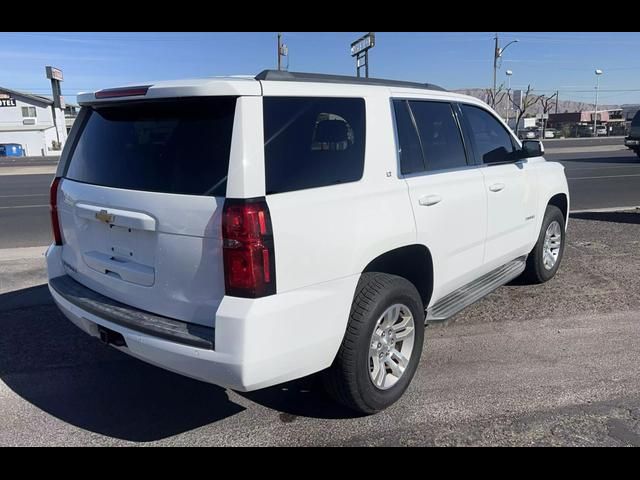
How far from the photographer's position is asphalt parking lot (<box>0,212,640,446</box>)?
2.98 meters

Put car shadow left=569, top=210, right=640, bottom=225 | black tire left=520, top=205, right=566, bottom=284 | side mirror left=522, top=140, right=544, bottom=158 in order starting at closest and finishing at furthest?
side mirror left=522, top=140, right=544, bottom=158, black tire left=520, top=205, right=566, bottom=284, car shadow left=569, top=210, right=640, bottom=225

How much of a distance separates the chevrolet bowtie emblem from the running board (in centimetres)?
219

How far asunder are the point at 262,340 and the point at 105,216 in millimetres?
1221

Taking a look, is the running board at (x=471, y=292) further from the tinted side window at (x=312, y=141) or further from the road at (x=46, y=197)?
the road at (x=46, y=197)

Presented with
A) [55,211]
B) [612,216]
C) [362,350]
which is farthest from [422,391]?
[612,216]

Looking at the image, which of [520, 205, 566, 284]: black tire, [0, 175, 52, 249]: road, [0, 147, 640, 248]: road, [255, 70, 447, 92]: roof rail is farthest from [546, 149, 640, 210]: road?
[0, 175, 52, 249]: road

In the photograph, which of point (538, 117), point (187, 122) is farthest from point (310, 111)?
point (538, 117)

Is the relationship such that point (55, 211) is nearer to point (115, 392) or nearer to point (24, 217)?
point (115, 392)

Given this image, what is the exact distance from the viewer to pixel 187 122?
2.66 metres

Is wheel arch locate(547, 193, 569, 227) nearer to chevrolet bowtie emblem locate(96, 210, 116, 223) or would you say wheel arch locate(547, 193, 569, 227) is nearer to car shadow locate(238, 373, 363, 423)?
car shadow locate(238, 373, 363, 423)

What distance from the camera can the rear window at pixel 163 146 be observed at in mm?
2537

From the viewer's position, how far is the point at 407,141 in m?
3.45

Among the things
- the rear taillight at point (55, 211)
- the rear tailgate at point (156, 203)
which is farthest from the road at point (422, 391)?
the rear taillight at point (55, 211)
